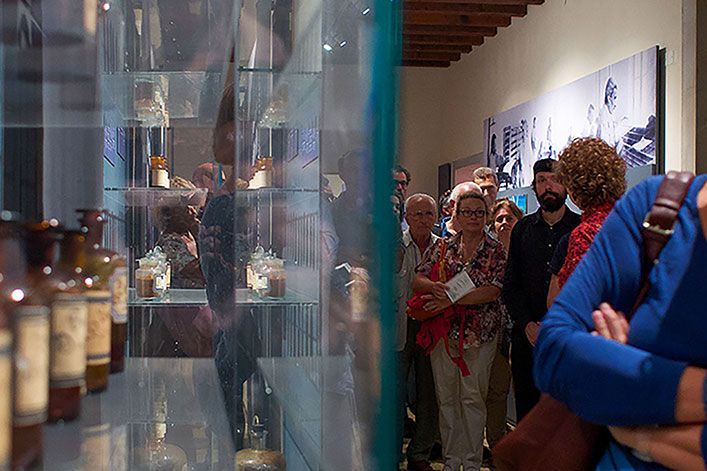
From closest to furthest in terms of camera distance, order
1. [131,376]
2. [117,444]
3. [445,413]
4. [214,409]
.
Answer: [117,444] < [131,376] < [214,409] < [445,413]

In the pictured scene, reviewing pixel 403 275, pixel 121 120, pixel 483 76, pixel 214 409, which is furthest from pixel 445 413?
pixel 483 76

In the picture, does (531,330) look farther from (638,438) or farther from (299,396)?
(638,438)

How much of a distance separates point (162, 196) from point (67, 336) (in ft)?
1.44

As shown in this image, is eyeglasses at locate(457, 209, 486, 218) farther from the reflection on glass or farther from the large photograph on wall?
the reflection on glass

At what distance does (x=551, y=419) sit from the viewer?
133 cm

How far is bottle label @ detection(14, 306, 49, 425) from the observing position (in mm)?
909

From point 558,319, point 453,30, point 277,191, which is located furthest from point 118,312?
point 453,30

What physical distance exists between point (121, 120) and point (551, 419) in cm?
78

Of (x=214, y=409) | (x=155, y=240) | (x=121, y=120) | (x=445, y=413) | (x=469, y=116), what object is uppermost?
(x=469, y=116)

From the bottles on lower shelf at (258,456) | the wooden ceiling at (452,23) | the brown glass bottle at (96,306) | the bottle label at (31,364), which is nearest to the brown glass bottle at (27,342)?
the bottle label at (31,364)

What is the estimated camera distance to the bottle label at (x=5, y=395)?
88 centimetres

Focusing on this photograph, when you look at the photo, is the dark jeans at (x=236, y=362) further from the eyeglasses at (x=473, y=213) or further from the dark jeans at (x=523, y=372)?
the eyeglasses at (x=473, y=213)

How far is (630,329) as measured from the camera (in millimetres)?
1232

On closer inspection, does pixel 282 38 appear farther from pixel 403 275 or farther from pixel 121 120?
pixel 403 275
